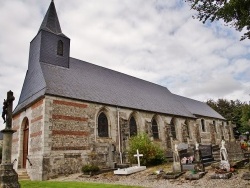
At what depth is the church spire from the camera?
1861cm

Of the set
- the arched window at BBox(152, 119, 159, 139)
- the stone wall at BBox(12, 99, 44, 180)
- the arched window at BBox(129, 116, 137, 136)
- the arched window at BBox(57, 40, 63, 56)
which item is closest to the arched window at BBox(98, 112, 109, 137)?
the arched window at BBox(129, 116, 137, 136)

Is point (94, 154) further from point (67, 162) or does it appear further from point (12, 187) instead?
point (12, 187)

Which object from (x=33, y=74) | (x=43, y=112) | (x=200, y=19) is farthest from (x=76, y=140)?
(x=200, y=19)

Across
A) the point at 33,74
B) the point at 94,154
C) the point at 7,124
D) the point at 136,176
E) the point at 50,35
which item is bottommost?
the point at 136,176

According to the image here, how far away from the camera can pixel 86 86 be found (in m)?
17.9

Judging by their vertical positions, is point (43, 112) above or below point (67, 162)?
above

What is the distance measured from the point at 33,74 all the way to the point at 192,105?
20736mm

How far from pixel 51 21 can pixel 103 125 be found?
9500 mm

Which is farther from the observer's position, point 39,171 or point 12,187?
point 39,171

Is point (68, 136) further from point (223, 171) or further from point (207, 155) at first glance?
point (223, 171)

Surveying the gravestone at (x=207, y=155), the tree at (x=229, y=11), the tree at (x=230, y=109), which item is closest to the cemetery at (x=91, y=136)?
the gravestone at (x=207, y=155)

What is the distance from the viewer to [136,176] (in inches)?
474

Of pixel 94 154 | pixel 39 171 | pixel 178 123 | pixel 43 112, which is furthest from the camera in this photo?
pixel 178 123

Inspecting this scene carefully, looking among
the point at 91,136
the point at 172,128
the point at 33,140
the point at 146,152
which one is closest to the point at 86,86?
the point at 91,136
